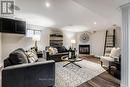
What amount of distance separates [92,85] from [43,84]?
1.30 metres

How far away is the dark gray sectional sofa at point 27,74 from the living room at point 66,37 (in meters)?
0.02

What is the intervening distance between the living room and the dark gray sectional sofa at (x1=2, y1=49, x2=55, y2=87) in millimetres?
18

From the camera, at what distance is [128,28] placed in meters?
2.17

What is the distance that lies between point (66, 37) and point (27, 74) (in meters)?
6.53

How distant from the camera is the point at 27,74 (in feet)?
6.13

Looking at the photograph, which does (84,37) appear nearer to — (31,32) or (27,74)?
(31,32)

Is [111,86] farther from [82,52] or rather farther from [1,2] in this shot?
[82,52]

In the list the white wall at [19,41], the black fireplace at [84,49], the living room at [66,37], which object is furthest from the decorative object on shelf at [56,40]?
the black fireplace at [84,49]

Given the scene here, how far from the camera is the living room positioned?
2797mm

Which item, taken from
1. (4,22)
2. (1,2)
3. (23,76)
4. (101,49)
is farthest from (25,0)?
(101,49)

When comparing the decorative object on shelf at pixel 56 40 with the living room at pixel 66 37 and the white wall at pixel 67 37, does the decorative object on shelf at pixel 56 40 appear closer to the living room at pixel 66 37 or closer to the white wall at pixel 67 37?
the living room at pixel 66 37

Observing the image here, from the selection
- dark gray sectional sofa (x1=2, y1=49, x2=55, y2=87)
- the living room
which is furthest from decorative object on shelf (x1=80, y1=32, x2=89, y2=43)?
dark gray sectional sofa (x1=2, y1=49, x2=55, y2=87)

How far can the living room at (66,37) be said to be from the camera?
9.18ft

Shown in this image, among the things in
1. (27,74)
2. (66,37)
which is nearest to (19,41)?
(66,37)
